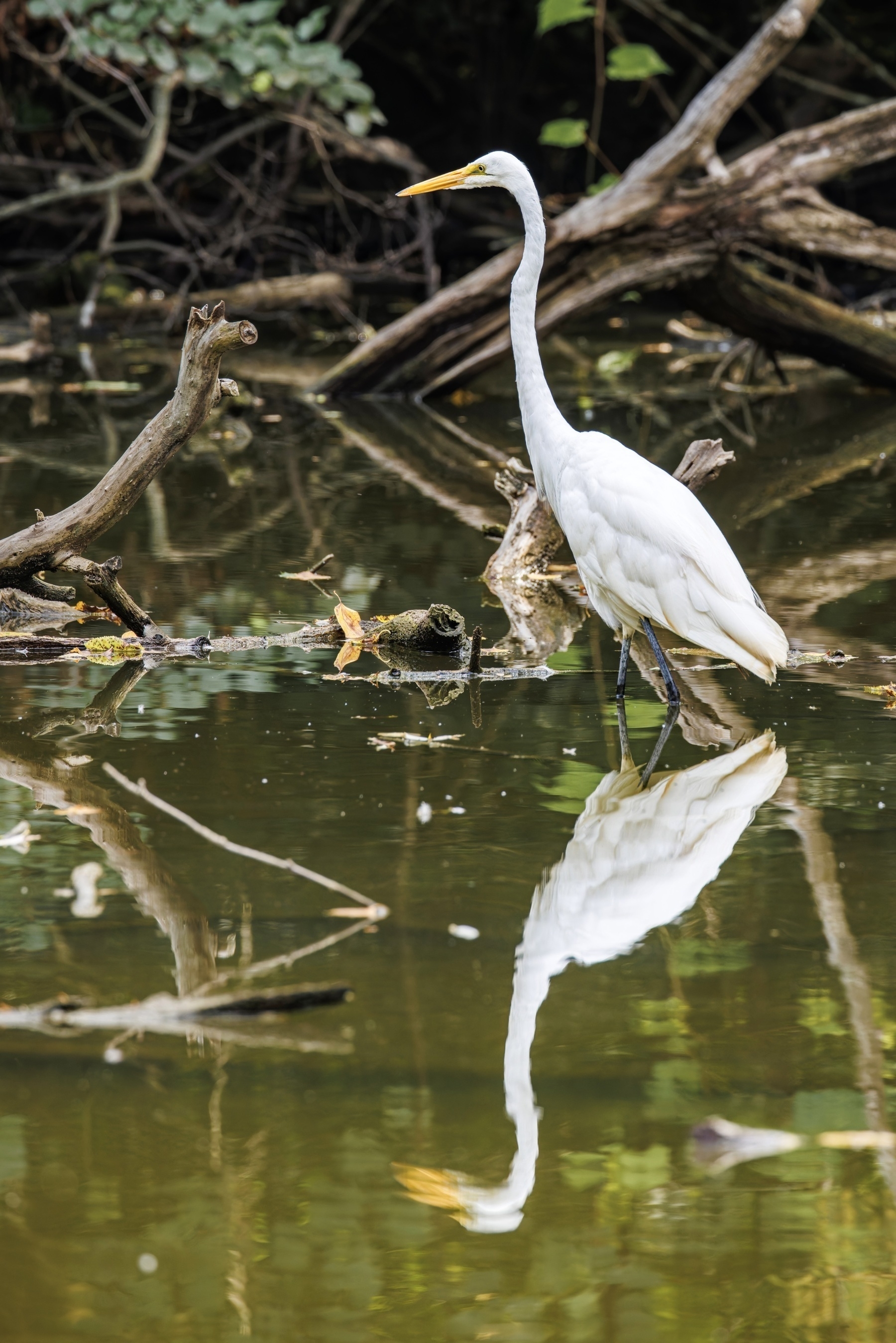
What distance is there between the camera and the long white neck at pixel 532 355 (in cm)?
487

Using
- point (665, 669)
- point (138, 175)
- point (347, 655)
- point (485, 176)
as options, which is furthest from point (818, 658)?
point (138, 175)

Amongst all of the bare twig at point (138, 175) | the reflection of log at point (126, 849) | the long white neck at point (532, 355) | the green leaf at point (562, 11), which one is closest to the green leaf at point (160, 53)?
the bare twig at point (138, 175)

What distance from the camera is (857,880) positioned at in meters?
3.22

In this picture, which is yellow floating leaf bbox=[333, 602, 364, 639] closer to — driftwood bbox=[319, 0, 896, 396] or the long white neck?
the long white neck

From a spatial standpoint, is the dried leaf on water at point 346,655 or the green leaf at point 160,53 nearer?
the dried leaf on water at point 346,655

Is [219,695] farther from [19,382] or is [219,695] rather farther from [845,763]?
[19,382]

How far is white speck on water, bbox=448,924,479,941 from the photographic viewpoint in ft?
9.73

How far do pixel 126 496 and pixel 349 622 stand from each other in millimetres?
798

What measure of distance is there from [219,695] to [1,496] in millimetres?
3138

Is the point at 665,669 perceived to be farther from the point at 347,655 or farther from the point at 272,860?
the point at 272,860

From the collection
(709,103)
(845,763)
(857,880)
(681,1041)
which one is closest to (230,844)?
(681,1041)

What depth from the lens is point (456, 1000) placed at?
2.73 m

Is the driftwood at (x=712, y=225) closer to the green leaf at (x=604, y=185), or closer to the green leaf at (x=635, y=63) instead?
the green leaf at (x=604, y=185)

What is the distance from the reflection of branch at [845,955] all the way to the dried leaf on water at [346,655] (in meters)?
1.57
